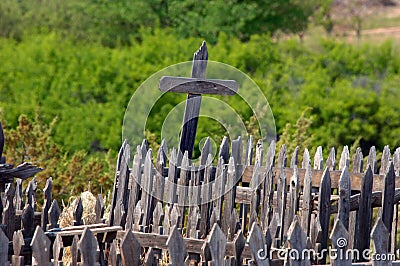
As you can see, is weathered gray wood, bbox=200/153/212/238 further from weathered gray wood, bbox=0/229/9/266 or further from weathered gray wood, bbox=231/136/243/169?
weathered gray wood, bbox=0/229/9/266

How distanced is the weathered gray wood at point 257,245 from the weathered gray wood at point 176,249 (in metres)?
0.40

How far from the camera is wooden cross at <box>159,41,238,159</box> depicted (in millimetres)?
7242

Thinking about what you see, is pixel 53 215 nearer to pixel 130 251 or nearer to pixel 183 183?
pixel 183 183

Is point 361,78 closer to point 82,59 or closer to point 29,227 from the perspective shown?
point 82,59

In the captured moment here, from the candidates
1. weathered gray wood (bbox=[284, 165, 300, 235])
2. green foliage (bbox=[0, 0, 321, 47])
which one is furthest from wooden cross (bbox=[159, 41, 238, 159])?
green foliage (bbox=[0, 0, 321, 47])

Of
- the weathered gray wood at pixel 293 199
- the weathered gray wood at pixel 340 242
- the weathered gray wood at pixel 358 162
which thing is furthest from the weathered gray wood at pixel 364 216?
the weathered gray wood at pixel 358 162

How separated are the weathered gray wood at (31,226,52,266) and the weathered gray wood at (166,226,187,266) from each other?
64cm

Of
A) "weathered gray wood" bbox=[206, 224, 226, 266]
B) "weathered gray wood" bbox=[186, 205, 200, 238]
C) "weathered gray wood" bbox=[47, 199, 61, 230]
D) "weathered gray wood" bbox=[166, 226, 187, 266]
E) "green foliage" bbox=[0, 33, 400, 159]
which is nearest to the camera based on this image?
"weathered gray wood" bbox=[166, 226, 187, 266]

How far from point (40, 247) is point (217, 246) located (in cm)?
92

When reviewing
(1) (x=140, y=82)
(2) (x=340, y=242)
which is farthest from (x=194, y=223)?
(1) (x=140, y=82)

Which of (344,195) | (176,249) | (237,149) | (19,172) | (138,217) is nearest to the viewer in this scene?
(176,249)

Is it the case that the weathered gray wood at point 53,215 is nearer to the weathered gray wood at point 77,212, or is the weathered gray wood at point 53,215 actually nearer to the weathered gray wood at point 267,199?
the weathered gray wood at point 77,212

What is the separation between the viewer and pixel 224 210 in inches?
259

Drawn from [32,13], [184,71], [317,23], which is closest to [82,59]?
[184,71]
